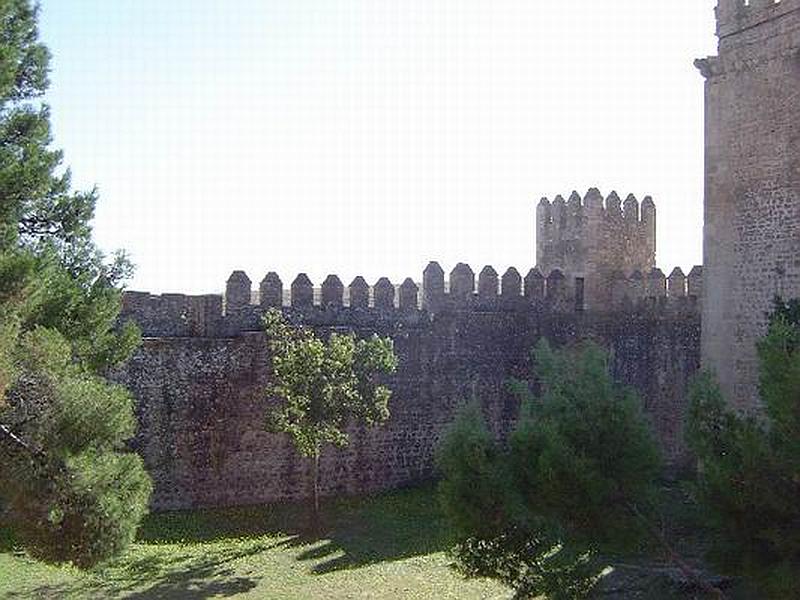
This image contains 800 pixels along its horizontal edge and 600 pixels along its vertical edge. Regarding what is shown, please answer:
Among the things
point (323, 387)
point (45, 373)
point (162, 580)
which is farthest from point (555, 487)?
point (323, 387)

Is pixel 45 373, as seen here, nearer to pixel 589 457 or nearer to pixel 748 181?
pixel 589 457

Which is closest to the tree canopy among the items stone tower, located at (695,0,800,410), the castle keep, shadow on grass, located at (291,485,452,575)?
shadow on grass, located at (291,485,452,575)

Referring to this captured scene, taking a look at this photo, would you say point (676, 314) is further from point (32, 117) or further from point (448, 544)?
point (32, 117)

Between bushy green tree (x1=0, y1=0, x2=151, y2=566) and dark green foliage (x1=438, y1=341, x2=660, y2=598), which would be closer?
dark green foliage (x1=438, y1=341, x2=660, y2=598)

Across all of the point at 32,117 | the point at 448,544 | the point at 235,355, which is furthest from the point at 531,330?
the point at 32,117

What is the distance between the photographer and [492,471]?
8.06 metres

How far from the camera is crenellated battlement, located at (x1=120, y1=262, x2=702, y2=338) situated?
14.1 m

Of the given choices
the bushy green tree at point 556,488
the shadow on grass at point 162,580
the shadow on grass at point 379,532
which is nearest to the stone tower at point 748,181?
the shadow on grass at point 379,532

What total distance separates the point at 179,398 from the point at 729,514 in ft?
27.7

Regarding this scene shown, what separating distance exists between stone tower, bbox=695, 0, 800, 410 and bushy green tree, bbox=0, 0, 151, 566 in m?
7.94

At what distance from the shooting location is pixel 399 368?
15.6 m

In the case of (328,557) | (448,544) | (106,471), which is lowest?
(328,557)

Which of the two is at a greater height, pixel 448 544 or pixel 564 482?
pixel 564 482

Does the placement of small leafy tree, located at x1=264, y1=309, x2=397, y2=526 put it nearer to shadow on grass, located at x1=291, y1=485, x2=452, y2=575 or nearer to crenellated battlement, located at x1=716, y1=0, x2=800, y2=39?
shadow on grass, located at x1=291, y1=485, x2=452, y2=575
